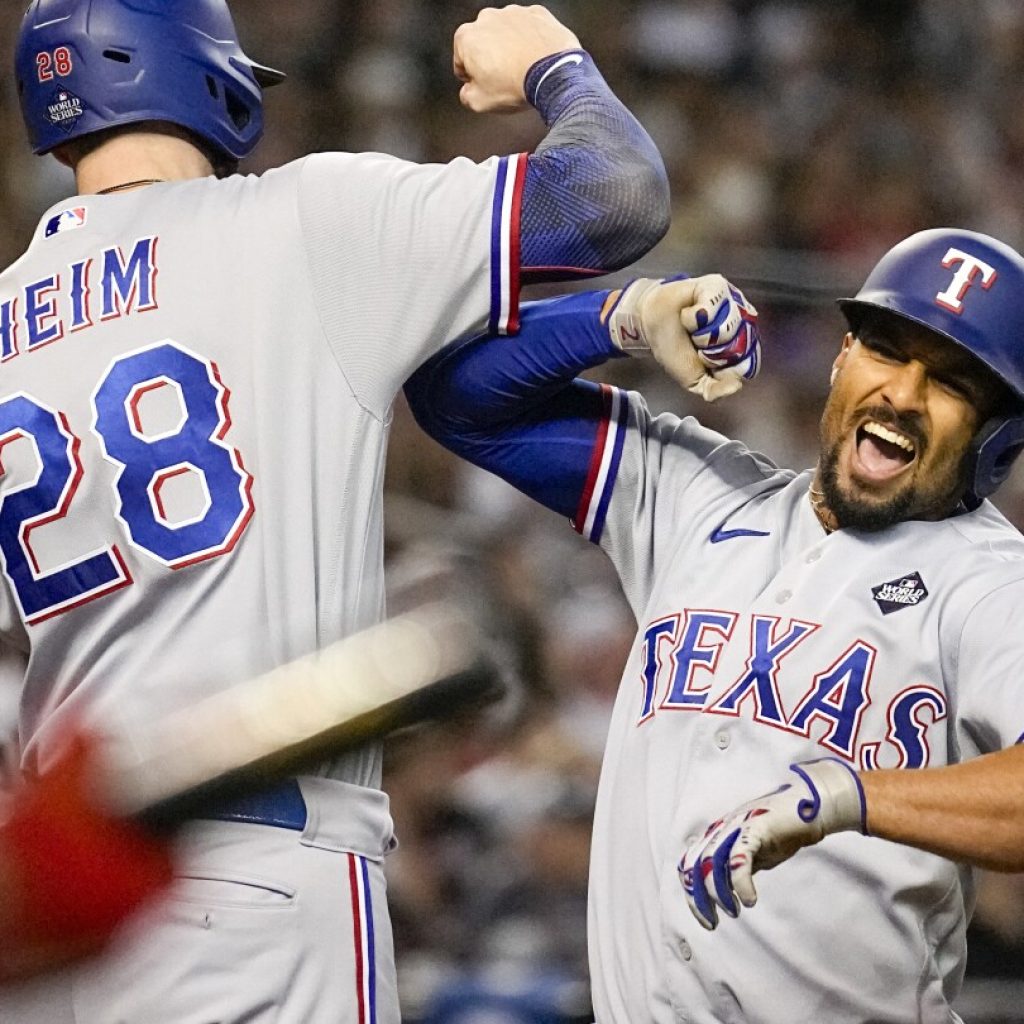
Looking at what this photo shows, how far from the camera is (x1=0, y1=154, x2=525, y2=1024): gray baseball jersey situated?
6.98ft

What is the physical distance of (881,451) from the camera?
2518mm

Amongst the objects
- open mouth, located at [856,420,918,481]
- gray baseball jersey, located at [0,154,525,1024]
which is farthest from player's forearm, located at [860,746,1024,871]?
gray baseball jersey, located at [0,154,525,1024]

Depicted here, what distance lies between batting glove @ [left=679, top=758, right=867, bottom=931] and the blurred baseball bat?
0.63 metres

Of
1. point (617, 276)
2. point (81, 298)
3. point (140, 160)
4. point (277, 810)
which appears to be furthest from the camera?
point (617, 276)

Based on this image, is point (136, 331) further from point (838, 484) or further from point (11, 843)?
point (838, 484)

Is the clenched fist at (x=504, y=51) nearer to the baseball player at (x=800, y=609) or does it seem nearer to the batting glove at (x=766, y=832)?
the baseball player at (x=800, y=609)

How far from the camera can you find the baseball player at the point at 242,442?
2125 millimetres

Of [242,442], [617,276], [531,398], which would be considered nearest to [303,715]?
[242,442]

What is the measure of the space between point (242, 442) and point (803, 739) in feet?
2.89

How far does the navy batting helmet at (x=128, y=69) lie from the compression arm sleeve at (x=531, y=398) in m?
0.46

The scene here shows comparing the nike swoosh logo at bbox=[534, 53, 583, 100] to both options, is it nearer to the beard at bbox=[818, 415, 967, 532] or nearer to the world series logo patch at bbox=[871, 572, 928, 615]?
the beard at bbox=[818, 415, 967, 532]

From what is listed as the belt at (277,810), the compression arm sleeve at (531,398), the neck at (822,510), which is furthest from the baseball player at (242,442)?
the neck at (822,510)

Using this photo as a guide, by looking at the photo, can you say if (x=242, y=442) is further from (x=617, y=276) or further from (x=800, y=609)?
(x=617, y=276)

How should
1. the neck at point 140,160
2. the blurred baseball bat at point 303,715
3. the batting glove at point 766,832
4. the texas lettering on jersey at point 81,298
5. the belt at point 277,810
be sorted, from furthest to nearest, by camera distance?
the neck at point 140,160 < the texas lettering on jersey at point 81,298 < the belt at point 277,810 < the batting glove at point 766,832 < the blurred baseball bat at point 303,715
